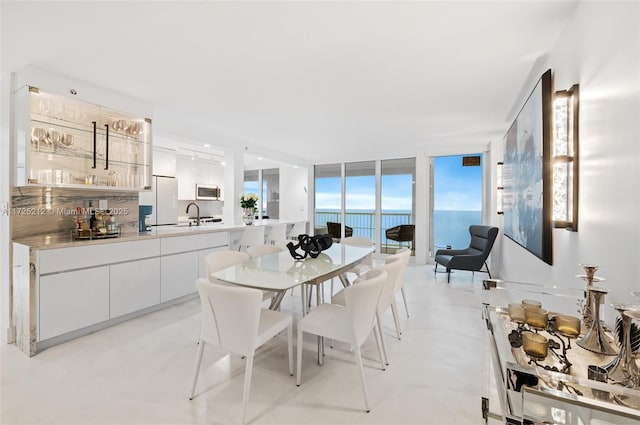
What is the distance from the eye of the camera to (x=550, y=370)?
96cm

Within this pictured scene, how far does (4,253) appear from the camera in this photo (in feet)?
8.86

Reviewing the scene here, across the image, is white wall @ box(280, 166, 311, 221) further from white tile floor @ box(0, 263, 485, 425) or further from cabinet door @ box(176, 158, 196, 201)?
white tile floor @ box(0, 263, 485, 425)

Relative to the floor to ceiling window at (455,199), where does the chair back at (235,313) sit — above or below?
below

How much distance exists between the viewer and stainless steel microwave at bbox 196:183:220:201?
6539 mm

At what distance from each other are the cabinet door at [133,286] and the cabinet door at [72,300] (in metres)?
0.07

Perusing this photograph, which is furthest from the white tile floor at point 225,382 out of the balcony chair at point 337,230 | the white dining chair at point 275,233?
the balcony chair at point 337,230

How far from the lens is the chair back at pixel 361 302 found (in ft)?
5.91

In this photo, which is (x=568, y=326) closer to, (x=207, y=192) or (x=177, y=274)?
(x=177, y=274)

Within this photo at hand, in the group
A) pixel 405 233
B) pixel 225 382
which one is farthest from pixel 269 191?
pixel 225 382

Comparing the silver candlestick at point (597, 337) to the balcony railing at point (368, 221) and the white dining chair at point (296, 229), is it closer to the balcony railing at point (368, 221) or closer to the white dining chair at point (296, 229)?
the white dining chair at point (296, 229)

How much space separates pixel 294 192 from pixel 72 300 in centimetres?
564

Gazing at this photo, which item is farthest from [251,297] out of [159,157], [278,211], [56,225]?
[278,211]

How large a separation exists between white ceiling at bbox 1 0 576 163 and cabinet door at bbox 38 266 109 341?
74.6 inches

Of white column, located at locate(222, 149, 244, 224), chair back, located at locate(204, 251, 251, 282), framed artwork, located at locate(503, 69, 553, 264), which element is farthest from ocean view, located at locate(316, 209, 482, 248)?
chair back, located at locate(204, 251, 251, 282)
